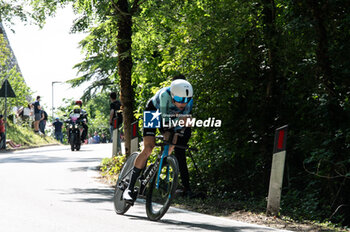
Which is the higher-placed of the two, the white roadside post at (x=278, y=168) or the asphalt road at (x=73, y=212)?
the white roadside post at (x=278, y=168)

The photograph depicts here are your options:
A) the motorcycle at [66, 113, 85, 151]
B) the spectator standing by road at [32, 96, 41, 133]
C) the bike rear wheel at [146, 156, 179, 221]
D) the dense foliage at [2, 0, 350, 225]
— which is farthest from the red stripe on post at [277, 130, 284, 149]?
the spectator standing by road at [32, 96, 41, 133]

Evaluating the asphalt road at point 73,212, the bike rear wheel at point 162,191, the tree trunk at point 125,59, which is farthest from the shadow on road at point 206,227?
the tree trunk at point 125,59

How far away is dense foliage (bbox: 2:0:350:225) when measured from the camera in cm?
939

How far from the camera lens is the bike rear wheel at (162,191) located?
301 inches

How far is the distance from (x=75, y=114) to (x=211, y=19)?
46.1 ft

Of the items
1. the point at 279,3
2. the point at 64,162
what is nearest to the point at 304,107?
the point at 279,3

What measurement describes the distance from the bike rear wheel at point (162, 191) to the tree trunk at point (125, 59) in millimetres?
6739

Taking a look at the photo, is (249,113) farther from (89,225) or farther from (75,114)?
(75,114)

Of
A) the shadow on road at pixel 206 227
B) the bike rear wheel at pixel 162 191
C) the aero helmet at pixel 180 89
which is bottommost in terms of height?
the shadow on road at pixel 206 227

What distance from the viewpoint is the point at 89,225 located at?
7496mm

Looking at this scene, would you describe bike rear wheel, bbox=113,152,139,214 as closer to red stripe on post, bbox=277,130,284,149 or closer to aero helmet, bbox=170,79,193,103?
aero helmet, bbox=170,79,193,103

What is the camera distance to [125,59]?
597 inches

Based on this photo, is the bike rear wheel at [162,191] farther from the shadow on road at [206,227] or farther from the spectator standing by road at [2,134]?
the spectator standing by road at [2,134]

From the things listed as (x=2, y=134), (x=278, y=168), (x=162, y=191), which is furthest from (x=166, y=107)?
(x=2, y=134)
